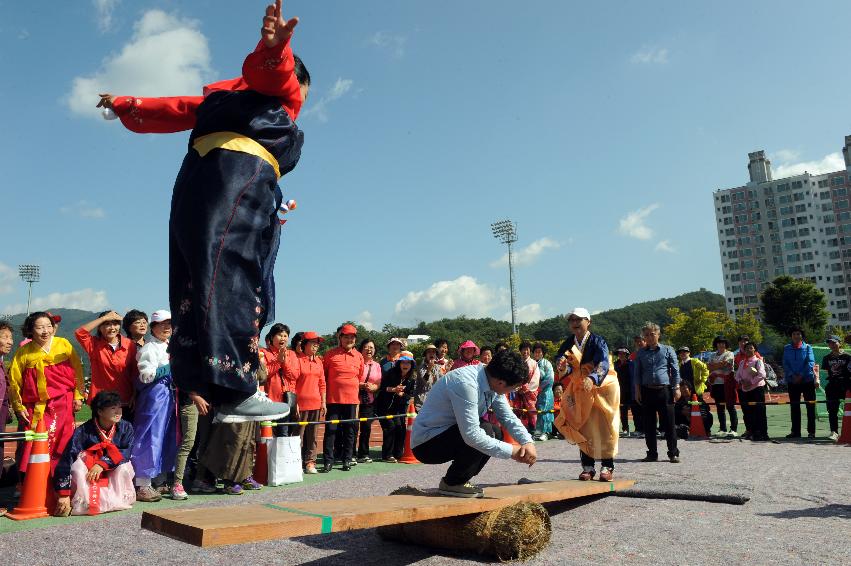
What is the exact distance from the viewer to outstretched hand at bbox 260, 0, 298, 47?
1.75 meters

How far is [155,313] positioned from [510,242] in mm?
51917

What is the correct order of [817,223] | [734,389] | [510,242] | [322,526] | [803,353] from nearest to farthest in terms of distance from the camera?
[322,526] → [803,353] → [734,389] → [510,242] → [817,223]

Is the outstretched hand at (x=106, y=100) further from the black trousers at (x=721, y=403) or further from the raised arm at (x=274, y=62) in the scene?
the black trousers at (x=721, y=403)

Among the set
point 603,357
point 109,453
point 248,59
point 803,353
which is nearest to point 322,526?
point 248,59

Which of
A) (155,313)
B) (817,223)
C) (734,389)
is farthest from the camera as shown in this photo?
(817,223)

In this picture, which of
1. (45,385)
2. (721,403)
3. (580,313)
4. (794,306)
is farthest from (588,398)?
(794,306)

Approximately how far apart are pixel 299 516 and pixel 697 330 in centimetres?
5971

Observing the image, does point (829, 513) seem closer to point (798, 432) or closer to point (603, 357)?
point (603, 357)

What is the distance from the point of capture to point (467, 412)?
4453 mm

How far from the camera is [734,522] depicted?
469 centimetres

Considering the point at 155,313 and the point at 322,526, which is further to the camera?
the point at 155,313

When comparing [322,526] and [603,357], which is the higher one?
Answer: [603,357]

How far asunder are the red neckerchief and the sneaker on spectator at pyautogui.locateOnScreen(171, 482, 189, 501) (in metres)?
0.73

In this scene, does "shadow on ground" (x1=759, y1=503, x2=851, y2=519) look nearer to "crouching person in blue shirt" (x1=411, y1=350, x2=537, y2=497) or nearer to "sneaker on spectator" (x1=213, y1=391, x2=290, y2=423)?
"crouching person in blue shirt" (x1=411, y1=350, x2=537, y2=497)
